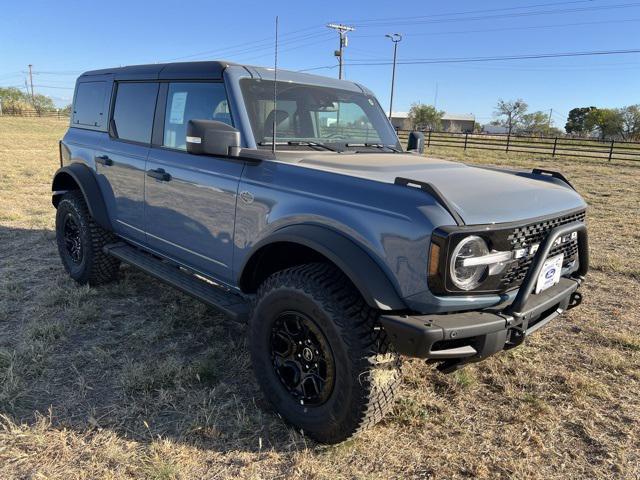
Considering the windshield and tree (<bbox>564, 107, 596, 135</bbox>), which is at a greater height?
tree (<bbox>564, 107, 596, 135</bbox>)

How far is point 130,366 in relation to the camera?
309cm

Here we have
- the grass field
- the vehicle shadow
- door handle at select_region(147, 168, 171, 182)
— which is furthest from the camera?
door handle at select_region(147, 168, 171, 182)

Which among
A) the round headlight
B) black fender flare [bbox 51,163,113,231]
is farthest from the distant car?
black fender flare [bbox 51,163,113,231]

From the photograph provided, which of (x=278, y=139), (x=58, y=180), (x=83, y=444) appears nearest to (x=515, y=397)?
(x=278, y=139)

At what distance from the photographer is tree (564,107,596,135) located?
7414 cm

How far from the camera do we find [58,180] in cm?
466

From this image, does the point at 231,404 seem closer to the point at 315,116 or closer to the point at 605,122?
the point at 315,116

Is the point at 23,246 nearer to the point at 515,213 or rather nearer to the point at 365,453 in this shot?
the point at 365,453

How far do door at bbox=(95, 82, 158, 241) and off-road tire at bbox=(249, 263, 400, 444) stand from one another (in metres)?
1.79

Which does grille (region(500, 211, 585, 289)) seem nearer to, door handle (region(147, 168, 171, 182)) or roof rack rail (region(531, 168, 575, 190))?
roof rack rail (region(531, 168, 575, 190))

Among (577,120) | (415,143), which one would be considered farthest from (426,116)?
(415,143)

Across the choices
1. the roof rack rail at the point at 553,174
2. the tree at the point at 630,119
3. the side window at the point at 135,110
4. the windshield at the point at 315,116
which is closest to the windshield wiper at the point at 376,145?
the windshield at the point at 315,116

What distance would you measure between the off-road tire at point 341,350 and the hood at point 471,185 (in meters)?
0.59

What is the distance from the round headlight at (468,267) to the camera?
204 cm
